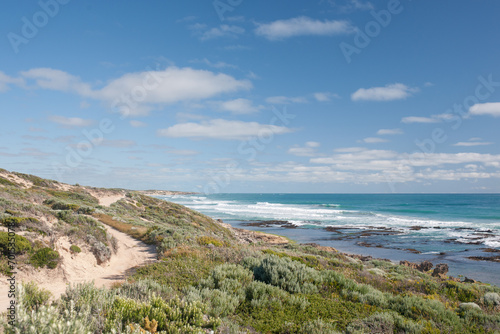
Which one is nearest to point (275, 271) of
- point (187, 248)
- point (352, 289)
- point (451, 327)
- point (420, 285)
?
point (352, 289)

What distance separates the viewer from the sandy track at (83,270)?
883 centimetres

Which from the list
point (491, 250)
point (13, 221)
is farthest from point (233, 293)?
point (491, 250)

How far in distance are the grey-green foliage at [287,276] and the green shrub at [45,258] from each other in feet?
22.7

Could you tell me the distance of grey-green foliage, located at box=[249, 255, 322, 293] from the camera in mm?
7785

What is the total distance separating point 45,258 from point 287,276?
8.10 m

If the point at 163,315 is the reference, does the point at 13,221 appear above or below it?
above

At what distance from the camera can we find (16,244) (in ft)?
31.1

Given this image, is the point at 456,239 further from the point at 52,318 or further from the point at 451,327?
the point at 52,318

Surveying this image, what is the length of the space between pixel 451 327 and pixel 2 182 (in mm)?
40696

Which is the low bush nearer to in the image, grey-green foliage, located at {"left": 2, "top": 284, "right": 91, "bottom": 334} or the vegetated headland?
the vegetated headland

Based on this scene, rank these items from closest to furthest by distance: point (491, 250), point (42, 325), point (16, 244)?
point (42, 325) → point (16, 244) → point (491, 250)

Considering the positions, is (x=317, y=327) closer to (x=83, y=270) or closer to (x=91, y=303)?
(x=91, y=303)

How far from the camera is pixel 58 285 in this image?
362 inches

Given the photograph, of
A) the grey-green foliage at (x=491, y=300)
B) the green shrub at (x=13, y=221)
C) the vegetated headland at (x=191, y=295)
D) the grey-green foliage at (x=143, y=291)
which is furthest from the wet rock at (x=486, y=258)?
the green shrub at (x=13, y=221)
